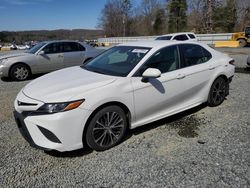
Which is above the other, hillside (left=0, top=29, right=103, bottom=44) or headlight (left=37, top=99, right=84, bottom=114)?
hillside (left=0, top=29, right=103, bottom=44)

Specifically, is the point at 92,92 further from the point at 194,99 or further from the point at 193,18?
the point at 193,18

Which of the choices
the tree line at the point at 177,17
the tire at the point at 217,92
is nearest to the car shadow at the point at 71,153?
the tire at the point at 217,92

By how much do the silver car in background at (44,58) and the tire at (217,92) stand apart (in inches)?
240

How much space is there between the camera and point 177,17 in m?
63.4

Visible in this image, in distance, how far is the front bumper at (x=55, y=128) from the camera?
328cm

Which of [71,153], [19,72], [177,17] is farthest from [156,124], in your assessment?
[177,17]

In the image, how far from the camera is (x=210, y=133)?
434cm

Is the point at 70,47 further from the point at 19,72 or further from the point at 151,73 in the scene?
the point at 151,73

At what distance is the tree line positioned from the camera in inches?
1941

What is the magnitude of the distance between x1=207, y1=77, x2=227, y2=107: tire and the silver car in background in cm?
611

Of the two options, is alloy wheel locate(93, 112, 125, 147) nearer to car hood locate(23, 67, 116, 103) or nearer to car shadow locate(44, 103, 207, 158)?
car shadow locate(44, 103, 207, 158)

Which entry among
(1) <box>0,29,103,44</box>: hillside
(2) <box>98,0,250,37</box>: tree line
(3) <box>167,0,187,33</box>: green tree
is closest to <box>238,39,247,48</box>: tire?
(2) <box>98,0,250,37</box>: tree line

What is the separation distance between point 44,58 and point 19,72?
1.02 metres

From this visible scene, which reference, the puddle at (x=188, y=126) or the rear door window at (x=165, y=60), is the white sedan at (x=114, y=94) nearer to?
the rear door window at (x=165, y=60)
